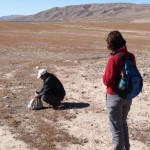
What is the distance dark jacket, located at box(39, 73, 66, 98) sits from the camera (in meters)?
11.0

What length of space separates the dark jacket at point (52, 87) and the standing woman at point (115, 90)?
15.6ft

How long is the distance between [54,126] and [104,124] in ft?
3.55

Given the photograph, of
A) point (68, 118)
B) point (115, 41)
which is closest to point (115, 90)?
point (115, 41)

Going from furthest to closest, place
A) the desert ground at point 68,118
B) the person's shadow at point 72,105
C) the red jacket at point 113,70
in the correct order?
the person's shadow at point 72,105
the desert ground at point 68,118
the red jacket at point 113,70

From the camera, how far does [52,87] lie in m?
11.1

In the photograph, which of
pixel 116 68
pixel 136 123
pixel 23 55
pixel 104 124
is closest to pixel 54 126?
pixel 104 124

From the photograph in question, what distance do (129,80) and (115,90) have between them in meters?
0.26

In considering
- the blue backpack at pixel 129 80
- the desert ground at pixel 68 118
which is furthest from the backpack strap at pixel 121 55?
the desert ground at pixel 68 118

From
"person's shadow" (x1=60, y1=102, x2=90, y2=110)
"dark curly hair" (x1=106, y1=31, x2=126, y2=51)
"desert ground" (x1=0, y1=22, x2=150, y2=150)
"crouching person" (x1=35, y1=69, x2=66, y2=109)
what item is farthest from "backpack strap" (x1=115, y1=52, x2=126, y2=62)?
"person's shadow" (x1=60, y1=102, x2=90, y2=110)

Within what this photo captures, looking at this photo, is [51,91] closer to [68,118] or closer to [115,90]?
[68,118]

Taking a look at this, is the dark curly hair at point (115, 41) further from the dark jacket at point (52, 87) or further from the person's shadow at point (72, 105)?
the person's shadow at point (72, 105)

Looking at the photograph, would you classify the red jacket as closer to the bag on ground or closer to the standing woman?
the standing woman

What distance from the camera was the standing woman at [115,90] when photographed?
5875mm

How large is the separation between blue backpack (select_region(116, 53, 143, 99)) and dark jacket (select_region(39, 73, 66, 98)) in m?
5.18
